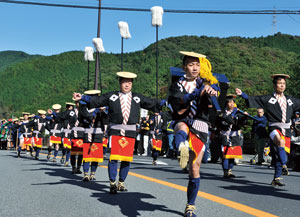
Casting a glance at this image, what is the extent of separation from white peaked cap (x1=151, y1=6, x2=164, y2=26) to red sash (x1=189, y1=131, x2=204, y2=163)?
20.3m

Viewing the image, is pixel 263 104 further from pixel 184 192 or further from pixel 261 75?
pixel 261 75

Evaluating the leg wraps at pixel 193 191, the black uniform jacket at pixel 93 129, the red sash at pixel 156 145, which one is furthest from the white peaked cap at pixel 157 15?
the leg wraps at pixel 193 191

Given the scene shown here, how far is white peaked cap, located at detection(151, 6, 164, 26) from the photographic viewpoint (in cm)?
2444

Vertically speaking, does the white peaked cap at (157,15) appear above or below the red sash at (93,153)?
above

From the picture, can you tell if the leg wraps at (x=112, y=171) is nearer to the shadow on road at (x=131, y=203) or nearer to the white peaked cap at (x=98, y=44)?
the shadow on road at (x=131, y=203)

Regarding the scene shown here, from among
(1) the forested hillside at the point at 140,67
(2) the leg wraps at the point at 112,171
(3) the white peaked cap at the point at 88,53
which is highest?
(1) the forested hillside at the point at 140,67

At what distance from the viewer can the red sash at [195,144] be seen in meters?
4.86

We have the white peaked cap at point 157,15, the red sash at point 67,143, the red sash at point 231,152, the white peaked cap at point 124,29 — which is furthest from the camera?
the white peaked cap at point 124,29

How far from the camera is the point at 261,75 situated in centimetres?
8475

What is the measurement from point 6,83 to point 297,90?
121 m

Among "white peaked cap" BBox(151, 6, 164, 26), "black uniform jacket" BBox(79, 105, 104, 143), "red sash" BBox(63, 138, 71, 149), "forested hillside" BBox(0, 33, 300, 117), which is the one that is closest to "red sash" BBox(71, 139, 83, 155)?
"black uniform jacket" BBox(79, 105, 104, 143)

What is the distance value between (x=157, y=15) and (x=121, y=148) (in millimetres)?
19000

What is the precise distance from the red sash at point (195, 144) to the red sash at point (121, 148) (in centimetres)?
231

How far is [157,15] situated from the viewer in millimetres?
24938
